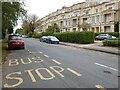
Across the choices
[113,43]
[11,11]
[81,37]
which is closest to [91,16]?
[81,37]

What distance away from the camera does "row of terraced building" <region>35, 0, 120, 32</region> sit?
6910 centimetres

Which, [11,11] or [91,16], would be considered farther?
[91,16]

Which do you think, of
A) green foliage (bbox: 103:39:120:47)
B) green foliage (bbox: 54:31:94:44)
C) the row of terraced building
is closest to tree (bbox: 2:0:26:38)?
green foliage (bbox: 103:39:120:47)

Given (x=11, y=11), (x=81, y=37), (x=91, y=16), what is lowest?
(x=81, y=37)

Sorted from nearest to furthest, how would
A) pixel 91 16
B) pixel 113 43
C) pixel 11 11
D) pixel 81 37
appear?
pixel 11 11
pixel 113 43
pixel 81 37
pixel 91 16

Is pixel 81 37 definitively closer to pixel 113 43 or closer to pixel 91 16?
pixel 113 43

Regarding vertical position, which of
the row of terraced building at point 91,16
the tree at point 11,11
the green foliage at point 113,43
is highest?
the row of terraced building at point 91,16

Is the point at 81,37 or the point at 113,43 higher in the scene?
the point at 81,37

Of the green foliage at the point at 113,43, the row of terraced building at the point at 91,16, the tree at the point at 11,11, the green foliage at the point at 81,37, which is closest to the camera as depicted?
the tree at the point at 11,11

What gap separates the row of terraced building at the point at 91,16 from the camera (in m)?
69.1

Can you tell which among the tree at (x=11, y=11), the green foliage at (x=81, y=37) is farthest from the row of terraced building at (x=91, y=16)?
the tree at (x=11, y=11)

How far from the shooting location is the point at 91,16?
81.6m

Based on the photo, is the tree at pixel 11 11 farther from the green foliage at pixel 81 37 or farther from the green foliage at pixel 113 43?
the green foliage at pixel 81 37

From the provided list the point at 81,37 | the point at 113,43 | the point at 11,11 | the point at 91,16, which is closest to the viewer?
the point at 11,11
